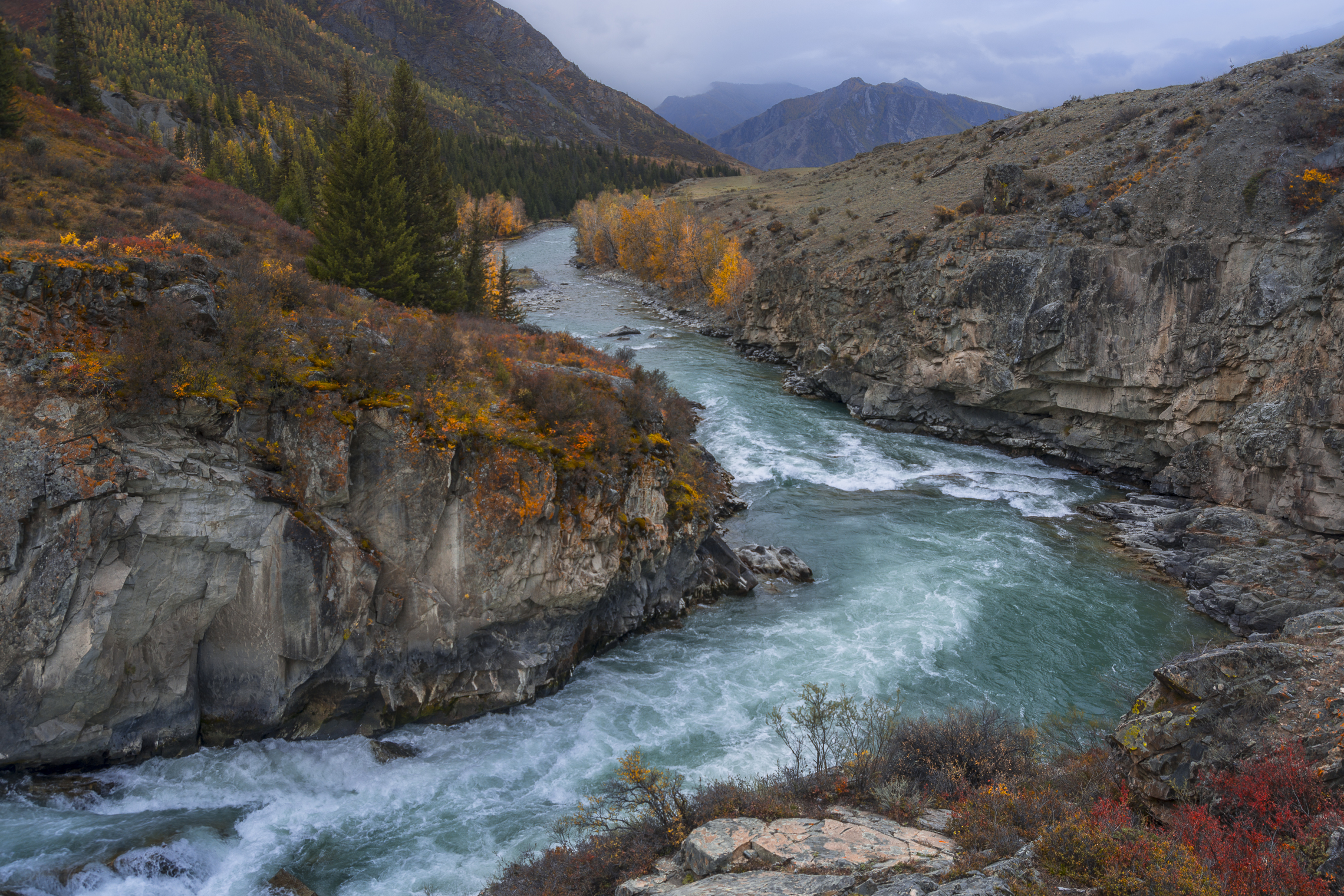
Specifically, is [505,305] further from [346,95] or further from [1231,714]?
[1231,714]

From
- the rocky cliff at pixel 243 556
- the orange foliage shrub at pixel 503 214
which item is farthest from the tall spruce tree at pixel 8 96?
the orange foliage shrub at pixel 503 214

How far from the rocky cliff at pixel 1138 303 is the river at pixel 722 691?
4.26 m

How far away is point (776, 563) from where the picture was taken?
19969mm

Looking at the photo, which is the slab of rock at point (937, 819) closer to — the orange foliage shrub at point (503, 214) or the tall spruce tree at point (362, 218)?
the tall spruce tree at point (362, 218)

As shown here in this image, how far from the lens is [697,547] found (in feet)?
60.4

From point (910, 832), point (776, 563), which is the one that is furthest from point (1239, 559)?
point (910, 832)

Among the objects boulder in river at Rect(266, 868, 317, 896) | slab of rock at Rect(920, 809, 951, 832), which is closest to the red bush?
slab of rock at Rect(920, 809, 951, 832)

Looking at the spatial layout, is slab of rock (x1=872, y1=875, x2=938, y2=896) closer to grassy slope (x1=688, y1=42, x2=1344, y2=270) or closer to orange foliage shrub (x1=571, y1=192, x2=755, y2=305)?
grassy slope (x1=688, y1=42, x2=1344, y2=270)

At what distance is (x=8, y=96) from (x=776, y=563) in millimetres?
27771

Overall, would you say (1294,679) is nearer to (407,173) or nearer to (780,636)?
(780,636)

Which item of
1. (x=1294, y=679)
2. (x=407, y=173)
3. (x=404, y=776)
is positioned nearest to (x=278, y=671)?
(x=404, y=776)

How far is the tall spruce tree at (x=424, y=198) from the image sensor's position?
2455 centimetres

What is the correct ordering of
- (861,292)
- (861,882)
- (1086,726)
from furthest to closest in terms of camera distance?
1. (861,292)
2. (1086,726)
3. (861,882)

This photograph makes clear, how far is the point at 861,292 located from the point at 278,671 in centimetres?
3437
